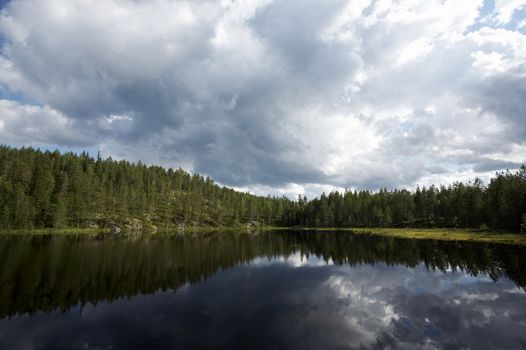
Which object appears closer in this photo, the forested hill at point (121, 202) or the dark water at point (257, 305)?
the dark water at point (257, 305)

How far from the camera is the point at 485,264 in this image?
49.3 metres

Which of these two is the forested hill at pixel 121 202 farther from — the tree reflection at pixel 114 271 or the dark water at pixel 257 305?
the dark water at pixel 257 305

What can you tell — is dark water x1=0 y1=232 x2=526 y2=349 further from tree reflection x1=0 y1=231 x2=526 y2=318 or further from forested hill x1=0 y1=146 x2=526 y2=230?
forested hill x1=0 y1=146 x2=526 y2=230

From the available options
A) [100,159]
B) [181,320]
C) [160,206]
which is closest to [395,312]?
[181,320]

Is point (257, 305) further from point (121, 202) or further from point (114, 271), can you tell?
point (121, 202)

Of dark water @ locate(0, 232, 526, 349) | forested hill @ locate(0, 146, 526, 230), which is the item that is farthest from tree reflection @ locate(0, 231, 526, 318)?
forested hill @ locate(0, 146, 526, 230)

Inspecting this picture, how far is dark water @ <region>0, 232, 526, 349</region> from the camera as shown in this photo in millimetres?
20031

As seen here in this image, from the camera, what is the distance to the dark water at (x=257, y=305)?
65.7 ft

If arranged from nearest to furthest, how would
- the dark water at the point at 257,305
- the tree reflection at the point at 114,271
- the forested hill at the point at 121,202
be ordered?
the dark water at the point at 257,305 < the tree reflection at the point at 114,271 < the forested hill at the point at 121,202

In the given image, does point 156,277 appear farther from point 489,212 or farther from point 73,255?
point 489,212

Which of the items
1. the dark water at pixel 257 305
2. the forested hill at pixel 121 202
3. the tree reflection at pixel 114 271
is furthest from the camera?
the forested hill at pixel 121 202

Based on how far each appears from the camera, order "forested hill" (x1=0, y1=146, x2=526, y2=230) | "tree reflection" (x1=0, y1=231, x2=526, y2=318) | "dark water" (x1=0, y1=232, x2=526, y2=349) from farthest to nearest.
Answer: "forested hill" (x1=0, y1=146, x2=526, y2=230)
"tree reflection" (x1=0, y1=231, x2=526, y2=318)
"dark water" (x1=0, y1=232, x2=526, y2=349)

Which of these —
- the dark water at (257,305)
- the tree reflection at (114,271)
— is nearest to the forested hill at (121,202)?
the tree reflection at (114,271)

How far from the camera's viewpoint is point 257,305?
28.7 meters
